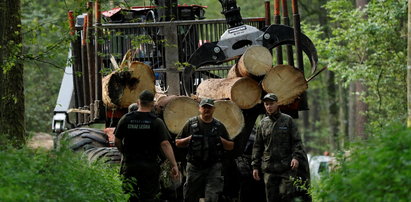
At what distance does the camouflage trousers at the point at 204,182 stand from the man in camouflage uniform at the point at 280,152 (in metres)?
0.90

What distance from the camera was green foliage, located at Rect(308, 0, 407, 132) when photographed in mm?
28875

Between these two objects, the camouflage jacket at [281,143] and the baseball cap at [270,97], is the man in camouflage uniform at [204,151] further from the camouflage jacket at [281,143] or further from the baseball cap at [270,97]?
the camouflage jacket at [281,143]

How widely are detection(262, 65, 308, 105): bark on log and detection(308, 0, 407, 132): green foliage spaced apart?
39.1 feet

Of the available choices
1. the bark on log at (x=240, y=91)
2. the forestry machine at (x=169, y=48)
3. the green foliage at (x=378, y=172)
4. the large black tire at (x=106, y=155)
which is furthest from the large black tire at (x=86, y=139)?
the green foliage at (x=378, y=172)

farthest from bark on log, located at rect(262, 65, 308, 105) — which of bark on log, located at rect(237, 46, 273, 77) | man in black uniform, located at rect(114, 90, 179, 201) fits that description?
man in black uniform, located at rect(114, 90, 179, 201)

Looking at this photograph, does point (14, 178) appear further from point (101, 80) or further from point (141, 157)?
point (101, 80)

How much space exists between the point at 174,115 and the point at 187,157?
790 millimetres

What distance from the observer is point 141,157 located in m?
13.2

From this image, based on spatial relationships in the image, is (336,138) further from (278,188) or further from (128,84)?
(128,84)

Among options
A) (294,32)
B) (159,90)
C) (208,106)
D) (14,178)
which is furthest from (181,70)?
(14,178)

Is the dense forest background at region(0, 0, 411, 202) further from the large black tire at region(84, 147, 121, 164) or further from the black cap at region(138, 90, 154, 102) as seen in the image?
the black cap at region(138, 90, 154, 102)

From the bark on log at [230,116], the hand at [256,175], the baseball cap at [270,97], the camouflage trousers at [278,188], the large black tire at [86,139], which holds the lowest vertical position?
the camouflage trousers at [278,188]

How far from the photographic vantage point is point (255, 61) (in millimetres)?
15398

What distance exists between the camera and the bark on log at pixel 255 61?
1530 cm
